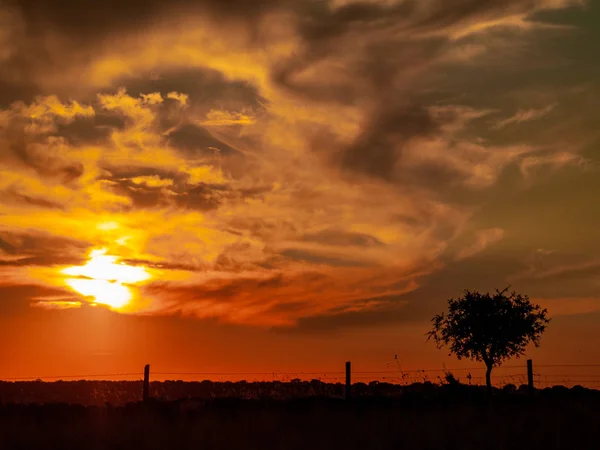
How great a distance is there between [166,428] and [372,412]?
703 cm

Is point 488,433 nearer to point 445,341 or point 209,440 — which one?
point 209,440

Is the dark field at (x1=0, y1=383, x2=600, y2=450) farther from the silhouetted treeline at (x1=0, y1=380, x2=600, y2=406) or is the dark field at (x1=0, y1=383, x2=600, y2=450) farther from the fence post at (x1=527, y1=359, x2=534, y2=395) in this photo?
the fence post at (x1=527, y1=359, x2=534, y2=395)

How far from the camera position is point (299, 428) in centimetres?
2083

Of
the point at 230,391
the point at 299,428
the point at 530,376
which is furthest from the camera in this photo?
the point at 230,391

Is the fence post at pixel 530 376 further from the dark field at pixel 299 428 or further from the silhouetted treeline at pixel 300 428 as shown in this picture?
the silhouetted treeline at pixel 300 428

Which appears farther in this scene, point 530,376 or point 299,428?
point 530,376

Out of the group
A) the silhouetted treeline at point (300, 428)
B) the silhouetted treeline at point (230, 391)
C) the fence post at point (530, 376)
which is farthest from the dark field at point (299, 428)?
the fence post at point (530, 376)

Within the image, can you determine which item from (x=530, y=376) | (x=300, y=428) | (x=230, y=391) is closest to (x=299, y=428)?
(x=300, y=428)

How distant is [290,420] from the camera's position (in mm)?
22266

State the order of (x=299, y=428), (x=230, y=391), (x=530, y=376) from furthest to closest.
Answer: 1. (x=230, y=391)
2. (x=530, y=376)
3. (x=299, y=428)

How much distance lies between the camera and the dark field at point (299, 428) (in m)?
18.3

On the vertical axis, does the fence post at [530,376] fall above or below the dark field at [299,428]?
above

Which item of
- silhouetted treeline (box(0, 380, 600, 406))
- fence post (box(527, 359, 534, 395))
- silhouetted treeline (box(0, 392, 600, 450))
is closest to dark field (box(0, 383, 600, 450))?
silhouetted treeline (box(0, 392, 600, 450))

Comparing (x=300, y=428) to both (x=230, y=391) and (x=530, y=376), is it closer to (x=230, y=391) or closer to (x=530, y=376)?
(x=530, y=376)
